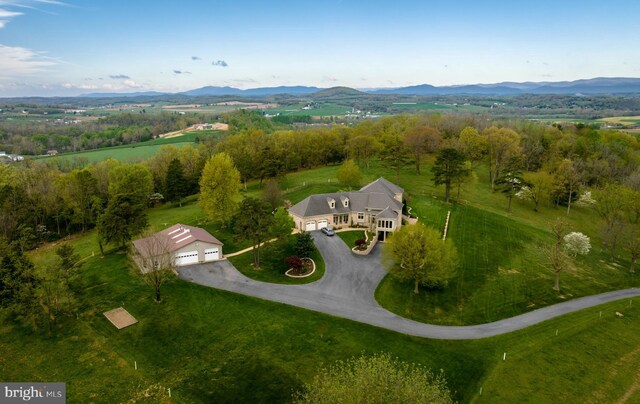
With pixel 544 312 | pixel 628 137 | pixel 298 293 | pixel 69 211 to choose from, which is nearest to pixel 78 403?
pixel 298 293

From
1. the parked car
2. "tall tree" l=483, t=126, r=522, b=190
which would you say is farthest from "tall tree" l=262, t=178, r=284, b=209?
"tall tree" l=483, t=126, r=522, b=190

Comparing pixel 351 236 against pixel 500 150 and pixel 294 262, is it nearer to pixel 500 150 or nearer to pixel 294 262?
pixel 294 262

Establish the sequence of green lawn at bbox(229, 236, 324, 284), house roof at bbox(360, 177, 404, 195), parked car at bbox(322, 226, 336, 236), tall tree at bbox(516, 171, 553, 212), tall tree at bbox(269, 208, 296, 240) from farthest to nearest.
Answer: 1. tall tree at bbox(516, 171, 553, 212)
2. house roof at bbox(360, 177, 404, 195)
3. parked car at bbox(322, 226, 336, 236)
4. tall tree at bbox(269, 208, 296, 240)
5. green lawn at bbox(229, 236, 324, 284)

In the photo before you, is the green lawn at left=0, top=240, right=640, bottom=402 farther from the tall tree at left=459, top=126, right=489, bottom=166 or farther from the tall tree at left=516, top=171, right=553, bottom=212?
the tall tree at left=459, top=126, right=489, bottom=166

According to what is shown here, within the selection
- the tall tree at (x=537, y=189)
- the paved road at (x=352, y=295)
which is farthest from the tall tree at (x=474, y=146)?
the paved road at (x=352, y=295)

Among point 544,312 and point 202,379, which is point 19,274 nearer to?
point 202,379

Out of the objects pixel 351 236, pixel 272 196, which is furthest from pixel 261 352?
pixel 272 196
